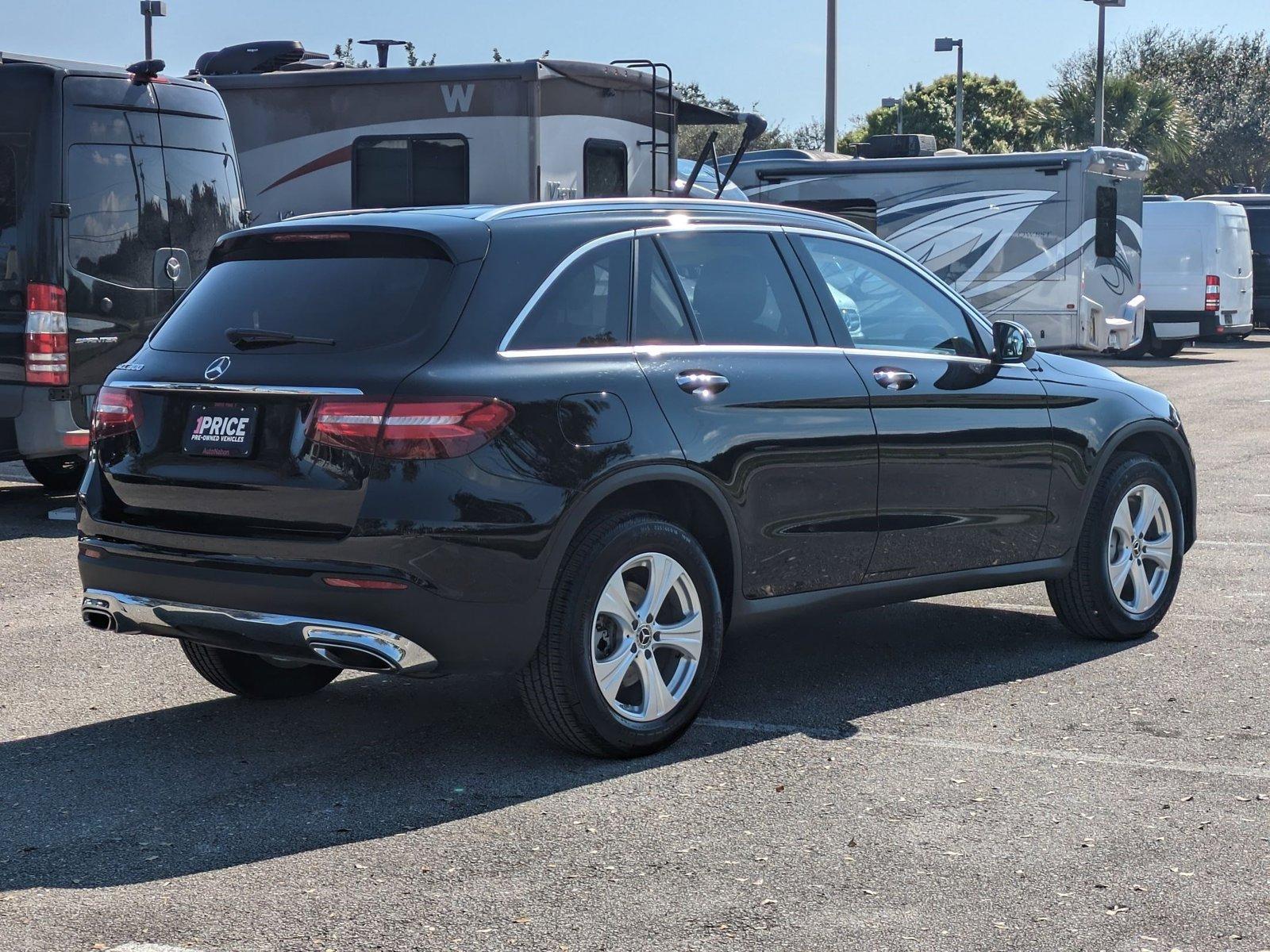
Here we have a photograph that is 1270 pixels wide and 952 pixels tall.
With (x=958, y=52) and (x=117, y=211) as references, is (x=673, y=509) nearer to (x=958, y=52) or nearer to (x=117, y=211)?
(x=117, y=211)

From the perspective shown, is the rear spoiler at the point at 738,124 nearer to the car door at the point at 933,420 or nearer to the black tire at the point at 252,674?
the car door at the point at 933,420

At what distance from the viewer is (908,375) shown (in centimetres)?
636

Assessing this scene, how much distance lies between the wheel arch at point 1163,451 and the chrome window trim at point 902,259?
71cm

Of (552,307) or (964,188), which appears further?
(964,188)

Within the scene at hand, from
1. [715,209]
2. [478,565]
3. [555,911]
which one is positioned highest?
[715,209]

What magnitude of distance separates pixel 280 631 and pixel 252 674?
4.10 ft

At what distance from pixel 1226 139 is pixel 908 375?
208ft

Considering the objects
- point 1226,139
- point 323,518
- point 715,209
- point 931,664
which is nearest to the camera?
point 323,518

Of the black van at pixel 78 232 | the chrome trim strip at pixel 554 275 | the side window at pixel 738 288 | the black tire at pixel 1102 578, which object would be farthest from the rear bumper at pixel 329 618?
the black van at pixel 78 232

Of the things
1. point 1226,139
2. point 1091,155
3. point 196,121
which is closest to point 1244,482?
point 196,121

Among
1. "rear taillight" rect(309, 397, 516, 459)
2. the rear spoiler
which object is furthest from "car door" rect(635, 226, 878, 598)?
the rear spoiler

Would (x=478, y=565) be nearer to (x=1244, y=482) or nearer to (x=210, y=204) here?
(x=210, y=204)

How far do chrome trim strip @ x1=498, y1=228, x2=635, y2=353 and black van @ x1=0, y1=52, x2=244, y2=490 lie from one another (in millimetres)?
5556

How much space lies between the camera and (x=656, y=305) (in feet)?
18.7
